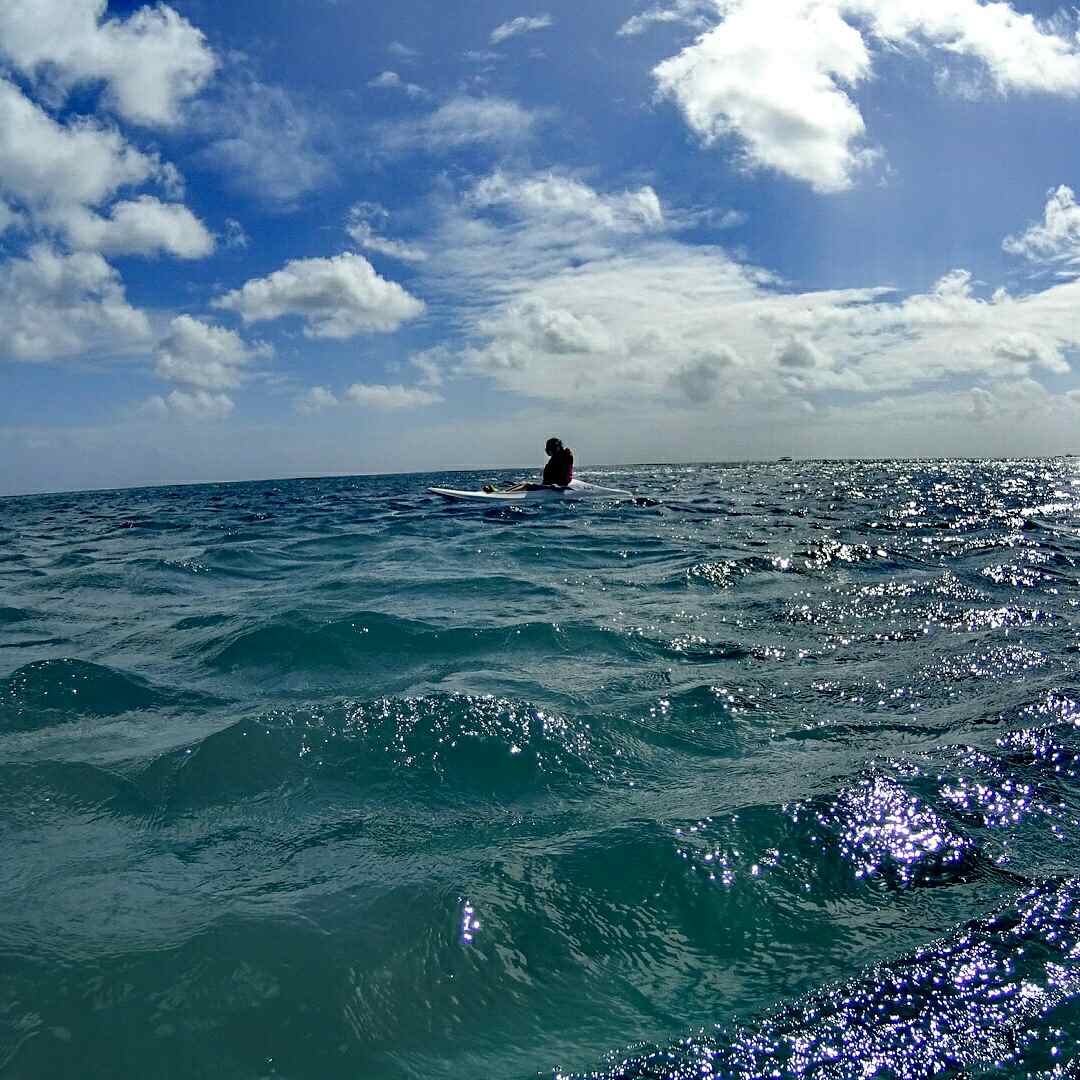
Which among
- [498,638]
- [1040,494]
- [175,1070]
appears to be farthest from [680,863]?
[1040,494]

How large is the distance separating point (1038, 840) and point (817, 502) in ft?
77.9

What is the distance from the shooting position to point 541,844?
3.63m

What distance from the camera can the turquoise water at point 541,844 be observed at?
98.3 inches

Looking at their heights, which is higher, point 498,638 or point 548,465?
point 548,465

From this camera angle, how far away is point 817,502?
25984mm

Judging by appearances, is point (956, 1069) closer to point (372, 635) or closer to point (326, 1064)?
point (326, 1064)

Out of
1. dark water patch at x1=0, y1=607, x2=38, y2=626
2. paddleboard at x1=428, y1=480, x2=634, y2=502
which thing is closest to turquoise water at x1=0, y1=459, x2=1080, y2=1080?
dark water patch at x1=0, y1=607, x2=38, y2=626

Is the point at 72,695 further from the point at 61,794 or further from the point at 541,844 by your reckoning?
the point at 541,844

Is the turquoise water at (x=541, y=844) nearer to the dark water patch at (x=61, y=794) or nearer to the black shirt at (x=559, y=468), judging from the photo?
the dark water patch at (x=61, y=794)

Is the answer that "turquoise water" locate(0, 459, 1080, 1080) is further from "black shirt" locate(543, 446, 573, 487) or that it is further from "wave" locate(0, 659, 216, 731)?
"black shirt" locate(543, 446, 573, 487)

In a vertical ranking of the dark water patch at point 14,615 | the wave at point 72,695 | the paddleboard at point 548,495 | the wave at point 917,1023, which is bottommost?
the wave at point 917,1023

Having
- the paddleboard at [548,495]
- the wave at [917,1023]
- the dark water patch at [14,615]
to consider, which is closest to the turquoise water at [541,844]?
the wave at [917,1023]

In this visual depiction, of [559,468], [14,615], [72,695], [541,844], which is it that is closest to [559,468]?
[559,468]

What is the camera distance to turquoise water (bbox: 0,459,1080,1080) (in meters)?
2.50
